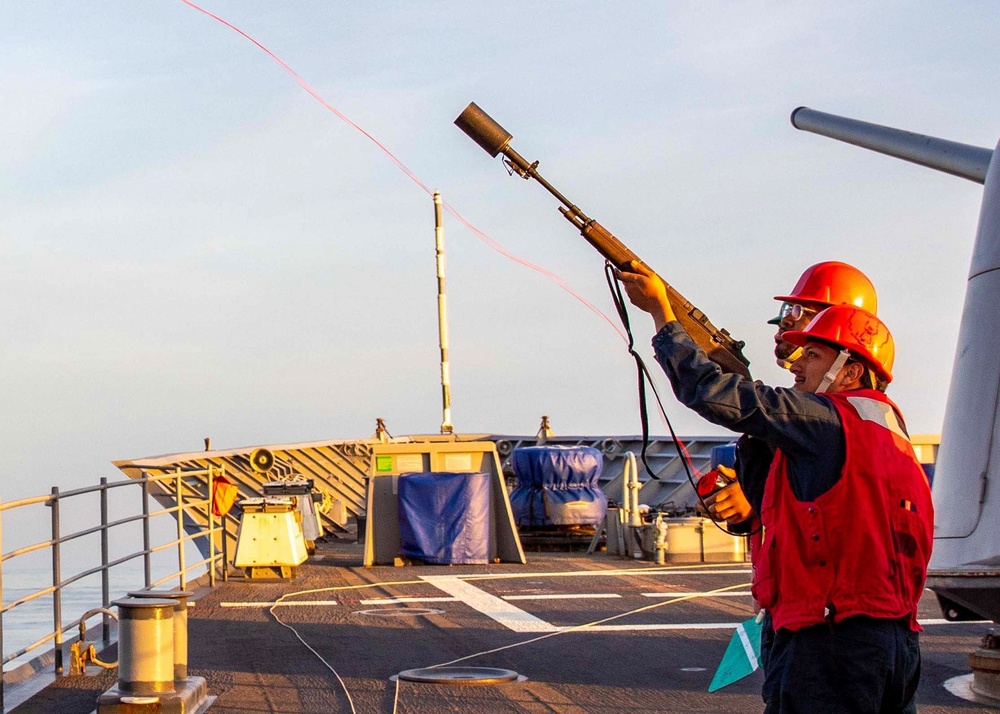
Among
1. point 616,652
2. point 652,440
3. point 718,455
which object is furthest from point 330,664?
point 652,440

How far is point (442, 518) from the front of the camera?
18.4 meters

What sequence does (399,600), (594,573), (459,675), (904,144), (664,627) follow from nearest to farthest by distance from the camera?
(459,675) < (664,627) < (904,144) < (399,600) < (594,573)

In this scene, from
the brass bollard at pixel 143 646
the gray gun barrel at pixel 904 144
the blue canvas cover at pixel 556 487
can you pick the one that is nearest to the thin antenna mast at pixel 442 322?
the blue canvas cover at pixel 556 487

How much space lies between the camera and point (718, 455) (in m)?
20.6

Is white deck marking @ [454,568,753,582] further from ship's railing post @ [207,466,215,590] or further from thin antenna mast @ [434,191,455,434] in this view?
thin antenna mast @ [434,191,455,434]

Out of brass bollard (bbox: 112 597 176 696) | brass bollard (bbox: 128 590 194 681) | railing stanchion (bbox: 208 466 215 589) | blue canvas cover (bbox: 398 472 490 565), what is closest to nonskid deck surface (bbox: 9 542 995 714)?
railing stanchion (bbox: 208 466 215 589)

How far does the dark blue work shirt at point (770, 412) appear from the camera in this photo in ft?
12.1

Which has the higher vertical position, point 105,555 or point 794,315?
point 794,315

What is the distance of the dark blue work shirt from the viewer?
370cm

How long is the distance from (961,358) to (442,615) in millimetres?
6341

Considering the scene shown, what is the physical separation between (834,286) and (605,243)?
0.94 meters

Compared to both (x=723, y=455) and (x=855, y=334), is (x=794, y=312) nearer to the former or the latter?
(x=855, y=334)

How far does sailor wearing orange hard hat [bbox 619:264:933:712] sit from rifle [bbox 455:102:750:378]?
54 cm

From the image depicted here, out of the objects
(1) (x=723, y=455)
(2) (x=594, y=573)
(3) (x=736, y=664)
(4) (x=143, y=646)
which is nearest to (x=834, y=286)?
(3) (x=736, y=664)
